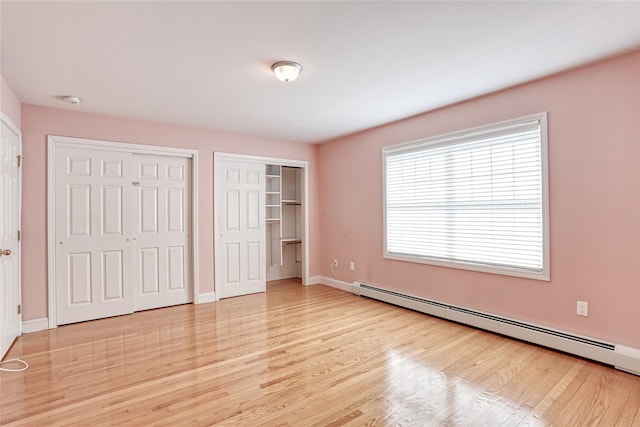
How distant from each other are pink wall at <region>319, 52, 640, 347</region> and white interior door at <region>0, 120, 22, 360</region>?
448cm

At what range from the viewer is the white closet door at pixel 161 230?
14.3ft

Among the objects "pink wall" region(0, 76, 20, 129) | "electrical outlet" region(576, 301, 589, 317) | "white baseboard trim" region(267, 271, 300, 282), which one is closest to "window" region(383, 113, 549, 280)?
"electrical outlet" region(576, 301, 589, 317)

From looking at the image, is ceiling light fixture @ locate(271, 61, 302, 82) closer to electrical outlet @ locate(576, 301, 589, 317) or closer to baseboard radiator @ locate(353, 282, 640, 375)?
baseboard radiator @ locate(353, 282, 640, 375)

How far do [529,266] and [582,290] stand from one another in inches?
17.8

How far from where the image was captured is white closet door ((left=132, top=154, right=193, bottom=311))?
435 cm

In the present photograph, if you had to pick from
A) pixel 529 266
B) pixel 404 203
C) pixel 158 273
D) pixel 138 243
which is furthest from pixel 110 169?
pixel 529 266

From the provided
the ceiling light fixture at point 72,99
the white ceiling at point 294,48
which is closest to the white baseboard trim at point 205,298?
the white ceiling at point 294,48

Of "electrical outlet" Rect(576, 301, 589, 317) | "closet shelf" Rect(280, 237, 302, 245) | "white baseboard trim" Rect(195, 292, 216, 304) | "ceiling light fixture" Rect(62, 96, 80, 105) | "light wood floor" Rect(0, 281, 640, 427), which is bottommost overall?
"light wood floor" Rect(0, 281, 640, 427)

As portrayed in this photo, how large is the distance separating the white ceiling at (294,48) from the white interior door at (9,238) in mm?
586

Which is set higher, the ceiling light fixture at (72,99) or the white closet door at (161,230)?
the ceiling light fixture at (72,99)

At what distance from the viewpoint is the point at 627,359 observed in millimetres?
2572

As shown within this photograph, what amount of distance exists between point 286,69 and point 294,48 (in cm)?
26

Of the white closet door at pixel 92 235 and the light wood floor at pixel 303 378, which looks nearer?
the light wood floor at pixel 303 378

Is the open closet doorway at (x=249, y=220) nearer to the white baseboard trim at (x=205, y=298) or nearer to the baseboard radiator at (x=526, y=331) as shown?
the white baseboard trim at (x=205, y=298)
